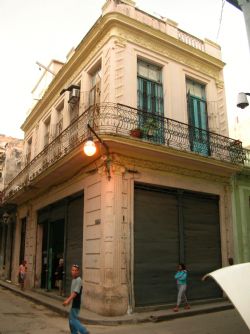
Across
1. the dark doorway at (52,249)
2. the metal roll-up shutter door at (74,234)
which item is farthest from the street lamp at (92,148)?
the dark doorway at (52,249)

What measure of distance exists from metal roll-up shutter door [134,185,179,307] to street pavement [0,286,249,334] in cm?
127

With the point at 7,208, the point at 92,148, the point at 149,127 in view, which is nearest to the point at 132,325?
the point at 92,148

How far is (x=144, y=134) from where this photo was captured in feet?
37.6

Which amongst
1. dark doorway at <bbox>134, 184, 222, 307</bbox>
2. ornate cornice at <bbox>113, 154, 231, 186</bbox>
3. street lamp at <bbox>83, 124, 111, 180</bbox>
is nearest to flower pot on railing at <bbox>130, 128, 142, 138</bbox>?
ornate cornice at <bbox>113, 154, 231, 186</bbox>

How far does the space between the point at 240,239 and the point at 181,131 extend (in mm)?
4819

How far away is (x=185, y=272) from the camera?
10.9m

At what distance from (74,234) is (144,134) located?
4446mm

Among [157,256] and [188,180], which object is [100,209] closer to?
[157,256]

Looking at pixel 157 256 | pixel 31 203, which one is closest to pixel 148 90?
pixel 157 256

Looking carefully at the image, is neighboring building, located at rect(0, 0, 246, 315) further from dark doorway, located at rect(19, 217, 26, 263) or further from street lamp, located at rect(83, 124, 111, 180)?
dark doorway, located at rect(19, 217, 26, 263)

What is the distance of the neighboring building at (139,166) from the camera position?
34.9 ft

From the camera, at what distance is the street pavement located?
8.24 m

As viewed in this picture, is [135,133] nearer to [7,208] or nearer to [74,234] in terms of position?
[74,234]

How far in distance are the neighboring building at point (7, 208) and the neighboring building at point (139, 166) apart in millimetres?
7296
